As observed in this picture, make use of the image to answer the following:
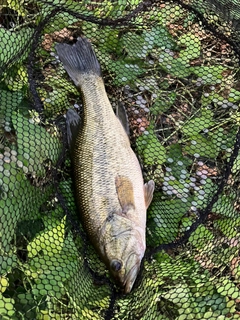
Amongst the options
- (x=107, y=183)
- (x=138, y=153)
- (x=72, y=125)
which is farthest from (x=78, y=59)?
(x=107, y=183)

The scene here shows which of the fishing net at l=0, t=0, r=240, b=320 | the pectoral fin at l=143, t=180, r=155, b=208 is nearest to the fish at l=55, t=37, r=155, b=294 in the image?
the pectoral fin at l=143, t=180, r=155, b=208

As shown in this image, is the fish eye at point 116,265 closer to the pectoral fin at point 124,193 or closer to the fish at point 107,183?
the fish at point 107,183

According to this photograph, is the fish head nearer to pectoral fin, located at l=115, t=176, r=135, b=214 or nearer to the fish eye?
the fish eye

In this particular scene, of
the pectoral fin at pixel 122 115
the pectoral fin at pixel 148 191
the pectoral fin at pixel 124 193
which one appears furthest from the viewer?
the pectoral fin at pixel 122 115

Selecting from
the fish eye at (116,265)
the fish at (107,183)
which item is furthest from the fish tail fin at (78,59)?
the fish eye at (116,265)

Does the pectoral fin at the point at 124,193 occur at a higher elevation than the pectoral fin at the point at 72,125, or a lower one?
lower

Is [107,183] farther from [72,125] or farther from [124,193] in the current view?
[72,125]

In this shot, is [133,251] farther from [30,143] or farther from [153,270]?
[30,143]
